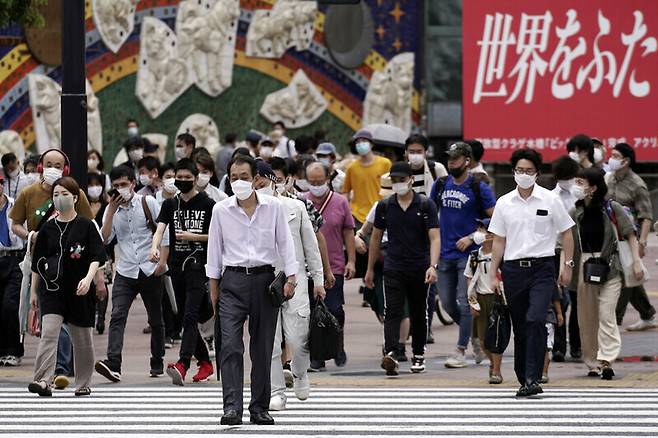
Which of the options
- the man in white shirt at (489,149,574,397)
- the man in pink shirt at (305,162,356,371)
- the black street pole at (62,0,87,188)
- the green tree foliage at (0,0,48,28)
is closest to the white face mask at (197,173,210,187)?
the man in pink shirt at (305,162,356,371)

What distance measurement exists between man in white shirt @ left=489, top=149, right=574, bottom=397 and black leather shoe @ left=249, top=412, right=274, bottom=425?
2.44 m

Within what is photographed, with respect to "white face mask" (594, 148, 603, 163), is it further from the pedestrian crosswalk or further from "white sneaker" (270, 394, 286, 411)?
"white sneaker" (270, 394, 286, 411)

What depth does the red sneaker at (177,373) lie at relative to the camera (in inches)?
587

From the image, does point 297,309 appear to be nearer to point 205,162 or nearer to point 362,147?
point 205,162

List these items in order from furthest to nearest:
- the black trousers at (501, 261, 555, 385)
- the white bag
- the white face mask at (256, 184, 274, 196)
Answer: the white bag → the black trousers at (501, 261, 555, 385) → the white face mask at (256, 184, 274, 196)

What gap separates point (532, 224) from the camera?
14094 millimetres

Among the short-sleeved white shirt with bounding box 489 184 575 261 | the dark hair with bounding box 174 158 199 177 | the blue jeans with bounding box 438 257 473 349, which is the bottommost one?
the blue jeans with bounding box 438 257 473 349

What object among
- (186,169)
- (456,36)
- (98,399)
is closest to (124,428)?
(98,399)

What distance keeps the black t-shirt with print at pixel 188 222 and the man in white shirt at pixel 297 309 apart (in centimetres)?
145

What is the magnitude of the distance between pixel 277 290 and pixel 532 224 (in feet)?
8.22

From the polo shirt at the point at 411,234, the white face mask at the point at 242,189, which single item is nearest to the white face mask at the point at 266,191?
the white face mask at the point at 242,189

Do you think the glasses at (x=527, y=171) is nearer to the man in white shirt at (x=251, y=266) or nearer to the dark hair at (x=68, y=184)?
the man in white shirt at (x=251, y=266)

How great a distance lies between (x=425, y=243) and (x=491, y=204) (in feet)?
2.49

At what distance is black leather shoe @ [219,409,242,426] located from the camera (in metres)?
12.1
